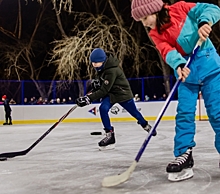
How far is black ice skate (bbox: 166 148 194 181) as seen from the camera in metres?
1.83

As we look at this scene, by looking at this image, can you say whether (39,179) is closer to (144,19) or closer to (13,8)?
(144,19)

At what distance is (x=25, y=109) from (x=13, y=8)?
18.1 feet

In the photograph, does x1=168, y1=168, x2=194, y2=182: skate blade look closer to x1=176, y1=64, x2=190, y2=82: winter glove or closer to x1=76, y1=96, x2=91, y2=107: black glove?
x1=176, y1=64, x2=190, y2=82: winter glove

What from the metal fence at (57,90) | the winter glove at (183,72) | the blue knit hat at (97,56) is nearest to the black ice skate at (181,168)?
the winter glove at (183,72)

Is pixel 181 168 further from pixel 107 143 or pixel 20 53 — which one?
pixel 20 53

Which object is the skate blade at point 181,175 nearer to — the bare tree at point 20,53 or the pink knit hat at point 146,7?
the pink knit hat at point 146,7

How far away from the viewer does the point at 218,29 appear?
11344 mm

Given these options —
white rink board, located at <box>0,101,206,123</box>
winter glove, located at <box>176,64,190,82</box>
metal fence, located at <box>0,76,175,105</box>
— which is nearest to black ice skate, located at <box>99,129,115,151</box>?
winter glove, located at <box>176,64,190,82</box>

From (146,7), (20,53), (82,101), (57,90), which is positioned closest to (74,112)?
(57,90)

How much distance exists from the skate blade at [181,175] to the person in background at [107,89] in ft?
4.53

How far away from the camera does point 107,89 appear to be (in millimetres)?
3295

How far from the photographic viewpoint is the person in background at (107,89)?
10.7ft

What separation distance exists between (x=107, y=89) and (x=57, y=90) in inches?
280

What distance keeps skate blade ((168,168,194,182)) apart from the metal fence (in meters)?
7.84
